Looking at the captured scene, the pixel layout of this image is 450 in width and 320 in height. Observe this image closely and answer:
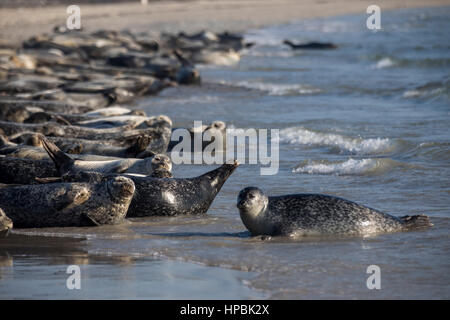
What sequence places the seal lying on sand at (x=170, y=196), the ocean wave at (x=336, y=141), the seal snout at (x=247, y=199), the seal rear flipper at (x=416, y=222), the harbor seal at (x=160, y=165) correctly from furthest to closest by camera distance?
the ocean wave at (x=336, y=141), the harbor seal at (x=160, y=165), the seal lying on sand at (x=170, y=196), the seal rear flipper at (x=416, y=222), the seal snout at (x=247, y=199)

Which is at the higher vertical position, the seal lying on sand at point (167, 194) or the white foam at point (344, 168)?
the seal lying on sand at point (167, 194)

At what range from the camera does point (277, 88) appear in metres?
16.2

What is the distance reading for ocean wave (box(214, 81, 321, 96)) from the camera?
1554cm

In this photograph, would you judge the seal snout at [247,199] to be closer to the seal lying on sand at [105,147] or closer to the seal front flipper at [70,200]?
the seal front flipper at [70,200]

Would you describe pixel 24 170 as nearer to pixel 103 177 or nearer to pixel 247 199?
pixel 103 177

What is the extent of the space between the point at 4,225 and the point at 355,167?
3.70 m

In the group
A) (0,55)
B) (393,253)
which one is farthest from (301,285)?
(0,55)

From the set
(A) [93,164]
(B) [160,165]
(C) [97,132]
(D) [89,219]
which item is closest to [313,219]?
(D) [89,219]

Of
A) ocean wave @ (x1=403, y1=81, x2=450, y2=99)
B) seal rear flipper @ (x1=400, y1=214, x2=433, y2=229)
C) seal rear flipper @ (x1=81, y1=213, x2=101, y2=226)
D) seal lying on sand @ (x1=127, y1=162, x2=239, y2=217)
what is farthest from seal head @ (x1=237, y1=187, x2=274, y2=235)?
ocean wave @ (x1=403, y1=81, x2=450, y2=99)

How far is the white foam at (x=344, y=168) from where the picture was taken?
8.30 m

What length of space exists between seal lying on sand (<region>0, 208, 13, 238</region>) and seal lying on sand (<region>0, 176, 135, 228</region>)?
39 cm

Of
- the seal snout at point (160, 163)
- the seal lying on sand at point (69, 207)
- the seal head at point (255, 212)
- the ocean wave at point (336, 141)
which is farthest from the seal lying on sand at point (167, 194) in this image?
the ocean wave at point (336, 141)

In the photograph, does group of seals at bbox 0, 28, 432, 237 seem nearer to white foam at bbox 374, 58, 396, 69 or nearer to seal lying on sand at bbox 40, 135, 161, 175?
seal lying on sand at bbox 40, 135, 161, 175

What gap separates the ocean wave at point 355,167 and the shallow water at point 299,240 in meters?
0.02
